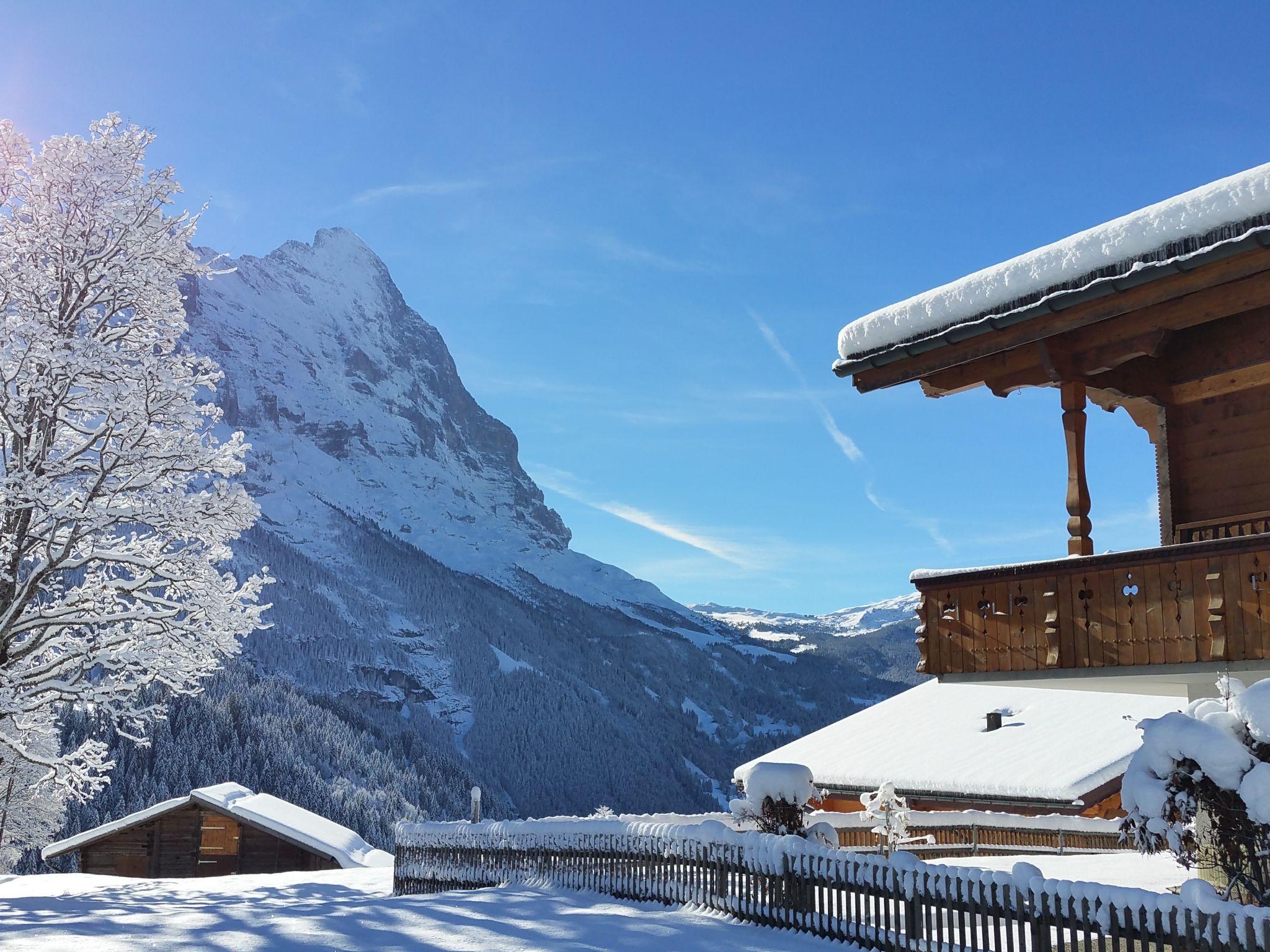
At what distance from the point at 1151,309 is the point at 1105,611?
3.09 meters

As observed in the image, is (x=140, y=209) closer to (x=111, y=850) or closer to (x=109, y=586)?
(x=109, y=586)

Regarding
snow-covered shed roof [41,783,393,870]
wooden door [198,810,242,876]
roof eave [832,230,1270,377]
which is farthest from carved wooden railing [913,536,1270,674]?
wooden door [198,810,242,876]

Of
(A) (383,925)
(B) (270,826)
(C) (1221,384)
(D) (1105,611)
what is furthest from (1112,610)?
(B) (270,826)

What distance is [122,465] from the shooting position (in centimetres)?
1653

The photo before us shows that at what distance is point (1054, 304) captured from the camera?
34.8 feet

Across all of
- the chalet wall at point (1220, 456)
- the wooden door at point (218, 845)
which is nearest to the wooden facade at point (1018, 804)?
the chalet wall at point (1220, 456)

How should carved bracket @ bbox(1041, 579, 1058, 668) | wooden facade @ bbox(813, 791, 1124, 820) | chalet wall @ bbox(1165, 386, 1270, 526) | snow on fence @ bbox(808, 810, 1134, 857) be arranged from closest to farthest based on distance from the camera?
carved bracket @ bbox(1041, 579, 1058, 668) < chalet wall @ bbox(1165, 386, 1270, 526) < snow on fence @ bbox(808, 810, 1134, 857) < wooden facade @ bbox(813, 791, 1124, 820)

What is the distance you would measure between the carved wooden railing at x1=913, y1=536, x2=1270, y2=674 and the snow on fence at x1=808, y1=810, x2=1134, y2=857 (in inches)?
509

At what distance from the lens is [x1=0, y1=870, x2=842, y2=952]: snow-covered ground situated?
33.6 ft

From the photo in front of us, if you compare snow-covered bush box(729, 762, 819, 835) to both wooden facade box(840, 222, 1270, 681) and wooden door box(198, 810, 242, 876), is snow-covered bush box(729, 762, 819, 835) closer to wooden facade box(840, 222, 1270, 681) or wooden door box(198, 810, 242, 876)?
wooden facade box(840, 222, 1270, 681)

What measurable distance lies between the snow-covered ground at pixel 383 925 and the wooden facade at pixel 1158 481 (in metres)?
3.92

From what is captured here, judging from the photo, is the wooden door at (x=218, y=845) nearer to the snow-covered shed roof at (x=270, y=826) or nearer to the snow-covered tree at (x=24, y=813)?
the snow-covered shed roof at (x=270, y=826)

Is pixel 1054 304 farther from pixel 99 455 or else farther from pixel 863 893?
pixel 99 455

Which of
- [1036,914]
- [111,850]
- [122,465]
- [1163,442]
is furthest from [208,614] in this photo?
[111,850]
